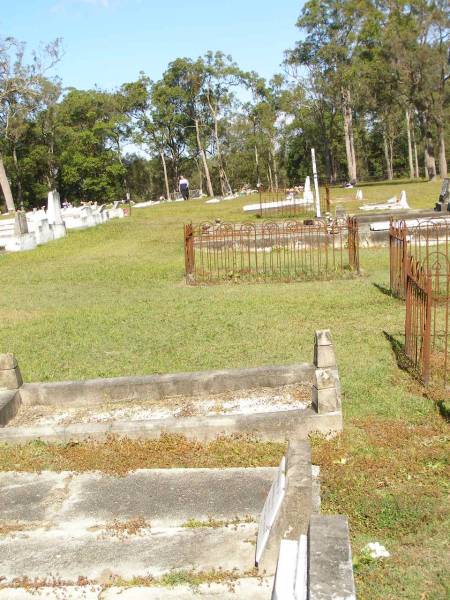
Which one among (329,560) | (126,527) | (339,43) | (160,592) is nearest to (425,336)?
(126,527)

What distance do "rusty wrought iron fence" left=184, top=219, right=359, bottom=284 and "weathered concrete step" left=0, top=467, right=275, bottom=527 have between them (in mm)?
9074

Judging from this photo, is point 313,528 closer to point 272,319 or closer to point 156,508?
point 156,508

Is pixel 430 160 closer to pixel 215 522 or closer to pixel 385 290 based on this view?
pixel 385 290

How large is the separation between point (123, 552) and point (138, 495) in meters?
0.81

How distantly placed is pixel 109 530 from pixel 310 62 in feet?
148

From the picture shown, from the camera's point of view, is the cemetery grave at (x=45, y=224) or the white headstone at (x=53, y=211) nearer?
the cemetery grave at (x=45, y=224)

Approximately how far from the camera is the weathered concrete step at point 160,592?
3310mm

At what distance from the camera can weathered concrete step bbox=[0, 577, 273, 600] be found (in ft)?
10.9

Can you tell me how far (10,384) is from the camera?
258 inches

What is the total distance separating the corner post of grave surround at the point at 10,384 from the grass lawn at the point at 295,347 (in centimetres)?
111

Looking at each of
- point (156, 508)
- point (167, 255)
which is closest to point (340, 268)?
point (167, 255)

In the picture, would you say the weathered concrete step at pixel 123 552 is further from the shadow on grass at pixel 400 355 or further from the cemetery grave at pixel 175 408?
the shadow on grass at pixel 400 355

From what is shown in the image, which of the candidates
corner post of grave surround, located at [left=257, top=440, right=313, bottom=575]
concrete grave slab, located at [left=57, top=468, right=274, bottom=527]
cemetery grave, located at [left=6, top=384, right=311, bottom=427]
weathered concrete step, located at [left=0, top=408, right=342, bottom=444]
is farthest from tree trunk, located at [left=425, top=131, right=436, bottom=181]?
corner post of grave surround, located at [left=257, top=440, right=313, bottom=575]

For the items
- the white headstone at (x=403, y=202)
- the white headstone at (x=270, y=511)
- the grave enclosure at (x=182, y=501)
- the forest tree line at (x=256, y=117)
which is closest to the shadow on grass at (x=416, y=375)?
the grave enclosure at (x=182, y=501)
